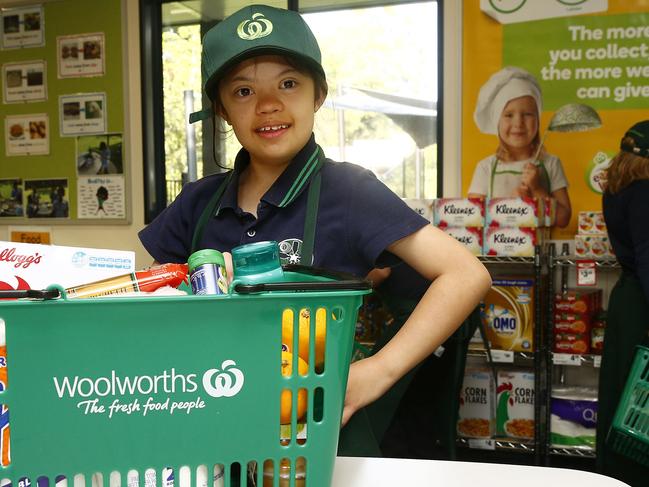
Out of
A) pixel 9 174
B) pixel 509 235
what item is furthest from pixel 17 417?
pixel 9 174

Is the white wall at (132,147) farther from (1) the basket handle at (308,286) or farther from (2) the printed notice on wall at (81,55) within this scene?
(1) the basket handle at (308,286)

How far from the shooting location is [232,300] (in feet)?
1.79

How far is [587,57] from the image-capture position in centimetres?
347

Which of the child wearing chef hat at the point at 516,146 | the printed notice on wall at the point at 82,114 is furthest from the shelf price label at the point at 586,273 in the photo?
the printed notice on wall at the point at 82,114

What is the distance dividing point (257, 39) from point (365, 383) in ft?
1.68

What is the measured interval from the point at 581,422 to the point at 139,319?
3.13 m

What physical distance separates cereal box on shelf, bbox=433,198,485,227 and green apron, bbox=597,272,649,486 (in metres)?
0.69

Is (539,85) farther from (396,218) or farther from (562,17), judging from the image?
(396,218)

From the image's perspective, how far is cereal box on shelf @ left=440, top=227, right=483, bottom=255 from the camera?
3.09 meters

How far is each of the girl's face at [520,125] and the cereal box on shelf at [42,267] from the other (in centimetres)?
322

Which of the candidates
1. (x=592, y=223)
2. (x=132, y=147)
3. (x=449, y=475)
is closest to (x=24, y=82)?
(x=132, y=147)

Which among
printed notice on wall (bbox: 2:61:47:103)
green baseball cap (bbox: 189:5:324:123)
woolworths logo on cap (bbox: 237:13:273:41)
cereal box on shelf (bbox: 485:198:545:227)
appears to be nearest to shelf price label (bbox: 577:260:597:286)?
cereal box on shelf (bbox: 485:198:545:227)

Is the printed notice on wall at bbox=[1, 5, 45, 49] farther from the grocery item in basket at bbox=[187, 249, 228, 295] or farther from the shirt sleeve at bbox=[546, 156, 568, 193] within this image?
the grocery item in basket at bbox=[187, 249, 228, 295]

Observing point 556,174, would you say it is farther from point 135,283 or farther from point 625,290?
point 135,283
